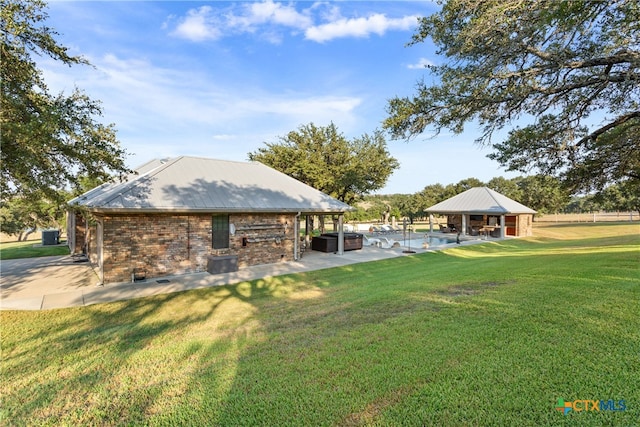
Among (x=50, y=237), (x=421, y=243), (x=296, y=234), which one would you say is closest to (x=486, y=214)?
(x=421, y=243)

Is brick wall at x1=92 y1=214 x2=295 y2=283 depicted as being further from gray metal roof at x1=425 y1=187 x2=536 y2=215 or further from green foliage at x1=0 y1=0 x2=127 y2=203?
gray metal roof at x1=425 y1=187 x2=536 y2=215

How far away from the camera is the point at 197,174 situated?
13.9 metres

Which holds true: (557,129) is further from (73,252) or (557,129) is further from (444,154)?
(73,252)

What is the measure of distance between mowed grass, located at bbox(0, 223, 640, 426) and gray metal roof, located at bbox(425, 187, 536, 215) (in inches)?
860

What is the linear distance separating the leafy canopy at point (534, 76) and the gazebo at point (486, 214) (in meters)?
19.2

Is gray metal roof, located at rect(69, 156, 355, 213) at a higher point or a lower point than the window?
higher

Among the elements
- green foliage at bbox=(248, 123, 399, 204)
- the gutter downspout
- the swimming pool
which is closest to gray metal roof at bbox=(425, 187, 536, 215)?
the swimming pool

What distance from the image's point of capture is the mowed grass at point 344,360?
9.66ft

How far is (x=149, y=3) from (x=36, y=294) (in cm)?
849

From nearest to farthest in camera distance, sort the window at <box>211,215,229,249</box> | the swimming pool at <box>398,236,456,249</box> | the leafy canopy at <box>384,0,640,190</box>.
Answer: the leafy canopy at <box>384,0,640,190</box>
the window at <box>211,215,229,249</box>
the swimming pool at <box>398,236,456,249</box>

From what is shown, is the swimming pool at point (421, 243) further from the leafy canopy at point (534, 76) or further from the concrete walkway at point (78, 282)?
the leafy canopy at point (534, 76)

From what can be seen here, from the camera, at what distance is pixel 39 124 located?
19.1 feet

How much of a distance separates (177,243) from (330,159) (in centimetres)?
1738

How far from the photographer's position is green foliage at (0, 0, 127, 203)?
5.97 m
